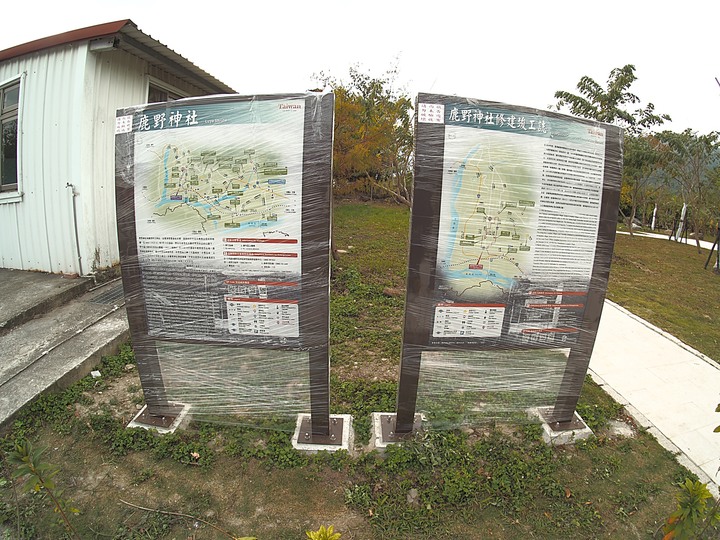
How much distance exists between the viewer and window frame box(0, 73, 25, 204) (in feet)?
16.2

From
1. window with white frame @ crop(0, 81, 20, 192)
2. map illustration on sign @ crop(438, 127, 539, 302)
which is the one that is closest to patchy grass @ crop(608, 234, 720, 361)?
map illustration on sign @ crop(438, 127, 539, 302)

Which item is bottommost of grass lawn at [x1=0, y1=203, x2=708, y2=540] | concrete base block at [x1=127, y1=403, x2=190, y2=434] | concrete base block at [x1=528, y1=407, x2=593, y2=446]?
grass lawn at [x1=0, y1=203, x2=708, y2=540]

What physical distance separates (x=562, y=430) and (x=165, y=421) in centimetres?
293

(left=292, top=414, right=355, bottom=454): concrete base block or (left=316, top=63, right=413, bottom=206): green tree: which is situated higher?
(left=316, top=63, right=413, bottom=206): green tree

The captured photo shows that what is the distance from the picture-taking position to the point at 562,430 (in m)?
2.75

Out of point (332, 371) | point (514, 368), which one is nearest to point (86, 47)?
point (332, 371)

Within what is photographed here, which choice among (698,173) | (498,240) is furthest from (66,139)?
(698,173)

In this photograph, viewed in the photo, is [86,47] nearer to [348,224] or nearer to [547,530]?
[547,530]

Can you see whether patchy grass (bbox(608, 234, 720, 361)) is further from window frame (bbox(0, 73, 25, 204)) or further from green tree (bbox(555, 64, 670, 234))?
window frame (bbox(0, 73, 25, 204))

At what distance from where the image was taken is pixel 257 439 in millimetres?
2666

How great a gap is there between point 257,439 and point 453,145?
2.36 metres

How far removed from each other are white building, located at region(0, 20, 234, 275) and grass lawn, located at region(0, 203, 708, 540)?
2650 mm

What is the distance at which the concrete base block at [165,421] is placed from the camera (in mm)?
2670

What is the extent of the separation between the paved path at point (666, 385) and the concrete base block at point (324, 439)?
2150mm
